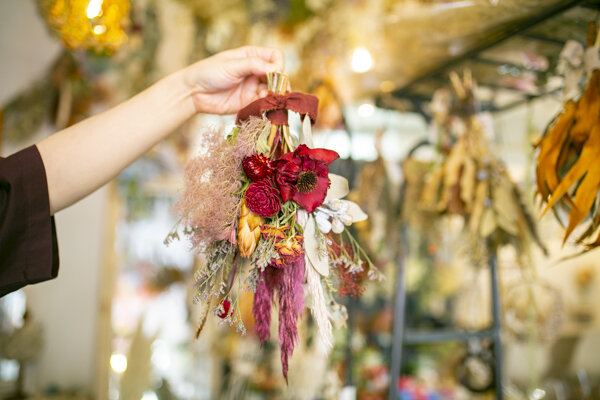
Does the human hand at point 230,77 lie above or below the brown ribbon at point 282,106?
above

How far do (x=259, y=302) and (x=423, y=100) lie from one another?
1.59 metres

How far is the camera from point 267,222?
0.74 metres

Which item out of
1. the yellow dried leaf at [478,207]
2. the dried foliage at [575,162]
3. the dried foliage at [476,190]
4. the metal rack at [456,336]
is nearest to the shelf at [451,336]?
the metal rack at [456,336]

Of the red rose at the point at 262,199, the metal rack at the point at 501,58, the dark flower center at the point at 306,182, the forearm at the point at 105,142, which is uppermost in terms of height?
the metal rack at the point at 501,58

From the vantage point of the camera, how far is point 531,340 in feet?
5.02

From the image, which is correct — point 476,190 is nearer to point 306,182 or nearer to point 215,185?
point 306,182

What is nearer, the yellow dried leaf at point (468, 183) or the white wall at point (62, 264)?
the yellow dried leaf at point (468, 183)

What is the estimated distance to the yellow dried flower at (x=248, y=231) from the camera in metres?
0.71

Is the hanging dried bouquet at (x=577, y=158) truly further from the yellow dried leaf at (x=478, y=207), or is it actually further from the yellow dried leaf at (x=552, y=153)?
the yellow dried leaf at (x=478, y=207)

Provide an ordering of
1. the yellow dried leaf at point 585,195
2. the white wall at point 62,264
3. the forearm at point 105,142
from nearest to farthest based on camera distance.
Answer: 1. the forearm at point 105,142
2. the yellow dried leaf at point 585,195
3. the white wall at point 62,264

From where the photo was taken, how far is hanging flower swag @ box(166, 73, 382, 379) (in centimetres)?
71

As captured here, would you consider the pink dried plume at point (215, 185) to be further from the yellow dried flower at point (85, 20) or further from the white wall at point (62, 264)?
the white wall at point (62, 264)

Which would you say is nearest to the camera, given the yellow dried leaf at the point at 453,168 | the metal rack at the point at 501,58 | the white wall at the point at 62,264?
the metal rack at the point at 501,58

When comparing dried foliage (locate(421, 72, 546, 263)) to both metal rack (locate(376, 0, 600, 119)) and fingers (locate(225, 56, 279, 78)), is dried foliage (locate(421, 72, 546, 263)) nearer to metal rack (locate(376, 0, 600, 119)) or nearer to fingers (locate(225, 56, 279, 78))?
metal rack (locate(376, 0, 600, 119))
